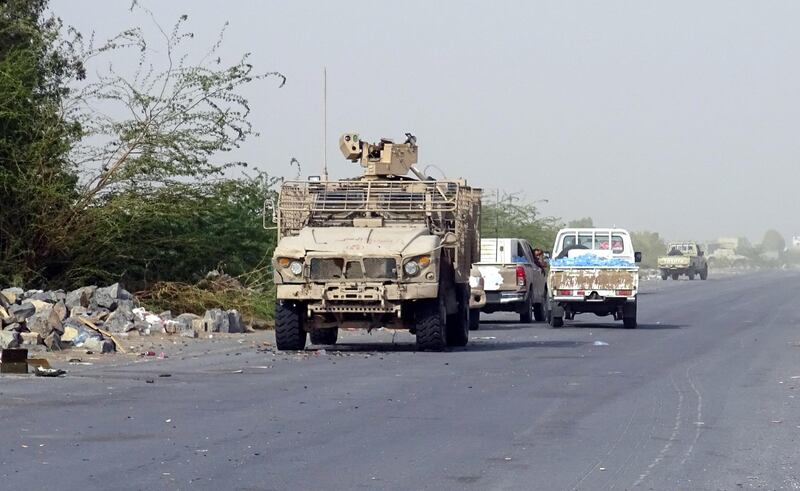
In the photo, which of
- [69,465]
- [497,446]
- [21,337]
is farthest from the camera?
[21,337]

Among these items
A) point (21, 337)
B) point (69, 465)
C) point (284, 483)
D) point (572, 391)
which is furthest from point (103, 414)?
point (21, 337)

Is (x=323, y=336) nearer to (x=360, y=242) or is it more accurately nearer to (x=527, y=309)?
(x=360, y=242)

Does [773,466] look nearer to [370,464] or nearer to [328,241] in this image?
[370,464]

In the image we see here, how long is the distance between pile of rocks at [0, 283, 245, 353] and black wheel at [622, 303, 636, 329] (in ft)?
27.4

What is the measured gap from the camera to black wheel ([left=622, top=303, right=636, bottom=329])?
100 ft

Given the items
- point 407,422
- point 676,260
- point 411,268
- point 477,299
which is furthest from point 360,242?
point 676,260

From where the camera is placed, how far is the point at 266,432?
1162 cm

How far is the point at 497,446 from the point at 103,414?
3.74 metres

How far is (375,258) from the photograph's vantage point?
20.9 meters

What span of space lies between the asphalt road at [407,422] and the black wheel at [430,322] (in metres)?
0.35

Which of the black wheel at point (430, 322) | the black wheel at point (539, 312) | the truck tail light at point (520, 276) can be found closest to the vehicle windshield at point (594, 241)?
the truck tail light at point (520, 276)

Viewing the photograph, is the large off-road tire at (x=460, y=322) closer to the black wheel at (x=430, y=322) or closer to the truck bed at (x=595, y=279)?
the black wheel at (x=430, y=322)

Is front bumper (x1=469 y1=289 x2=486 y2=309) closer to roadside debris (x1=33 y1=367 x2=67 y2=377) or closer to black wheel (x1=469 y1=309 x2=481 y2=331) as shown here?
black wheel (x1=469 y1=309 x2=481 y2=331)

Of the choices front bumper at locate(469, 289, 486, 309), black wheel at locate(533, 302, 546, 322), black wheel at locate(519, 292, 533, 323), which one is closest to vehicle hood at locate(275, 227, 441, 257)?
front bumper at locate(469, 289, 486, 309)
